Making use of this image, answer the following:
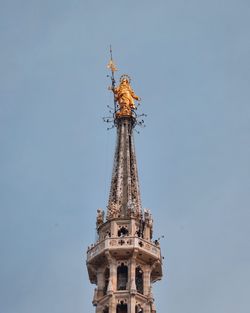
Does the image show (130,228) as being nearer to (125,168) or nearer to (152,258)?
(152,258)

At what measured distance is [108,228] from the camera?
266 ft

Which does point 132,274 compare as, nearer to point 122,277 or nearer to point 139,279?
point 122,277

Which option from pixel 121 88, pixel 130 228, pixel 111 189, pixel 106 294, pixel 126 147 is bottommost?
pixel 106 294

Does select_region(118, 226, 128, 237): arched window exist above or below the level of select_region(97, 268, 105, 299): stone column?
above

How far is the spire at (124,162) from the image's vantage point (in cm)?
8262

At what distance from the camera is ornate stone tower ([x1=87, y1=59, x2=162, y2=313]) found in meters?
75.1

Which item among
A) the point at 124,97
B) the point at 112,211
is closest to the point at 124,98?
the point at 124,97

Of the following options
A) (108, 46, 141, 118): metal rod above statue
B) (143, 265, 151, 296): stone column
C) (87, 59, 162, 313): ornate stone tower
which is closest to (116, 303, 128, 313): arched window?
(87, 59, 162, 313): ornate stone tower

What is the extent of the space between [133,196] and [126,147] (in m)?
7.34

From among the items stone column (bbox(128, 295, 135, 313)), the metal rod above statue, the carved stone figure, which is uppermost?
the metal rod above statue

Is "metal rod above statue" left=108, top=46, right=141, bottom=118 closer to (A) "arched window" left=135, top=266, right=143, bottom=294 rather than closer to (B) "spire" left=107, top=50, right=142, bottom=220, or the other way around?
(B) "spire" left=107, top=50, right=142, bottom=220

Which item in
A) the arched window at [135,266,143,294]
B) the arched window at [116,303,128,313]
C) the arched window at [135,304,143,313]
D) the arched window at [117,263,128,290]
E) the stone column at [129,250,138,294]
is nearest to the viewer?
the arched window at [135,304,143,313]

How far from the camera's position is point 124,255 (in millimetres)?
77688

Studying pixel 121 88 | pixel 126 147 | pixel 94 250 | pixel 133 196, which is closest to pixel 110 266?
pixel 94 250
